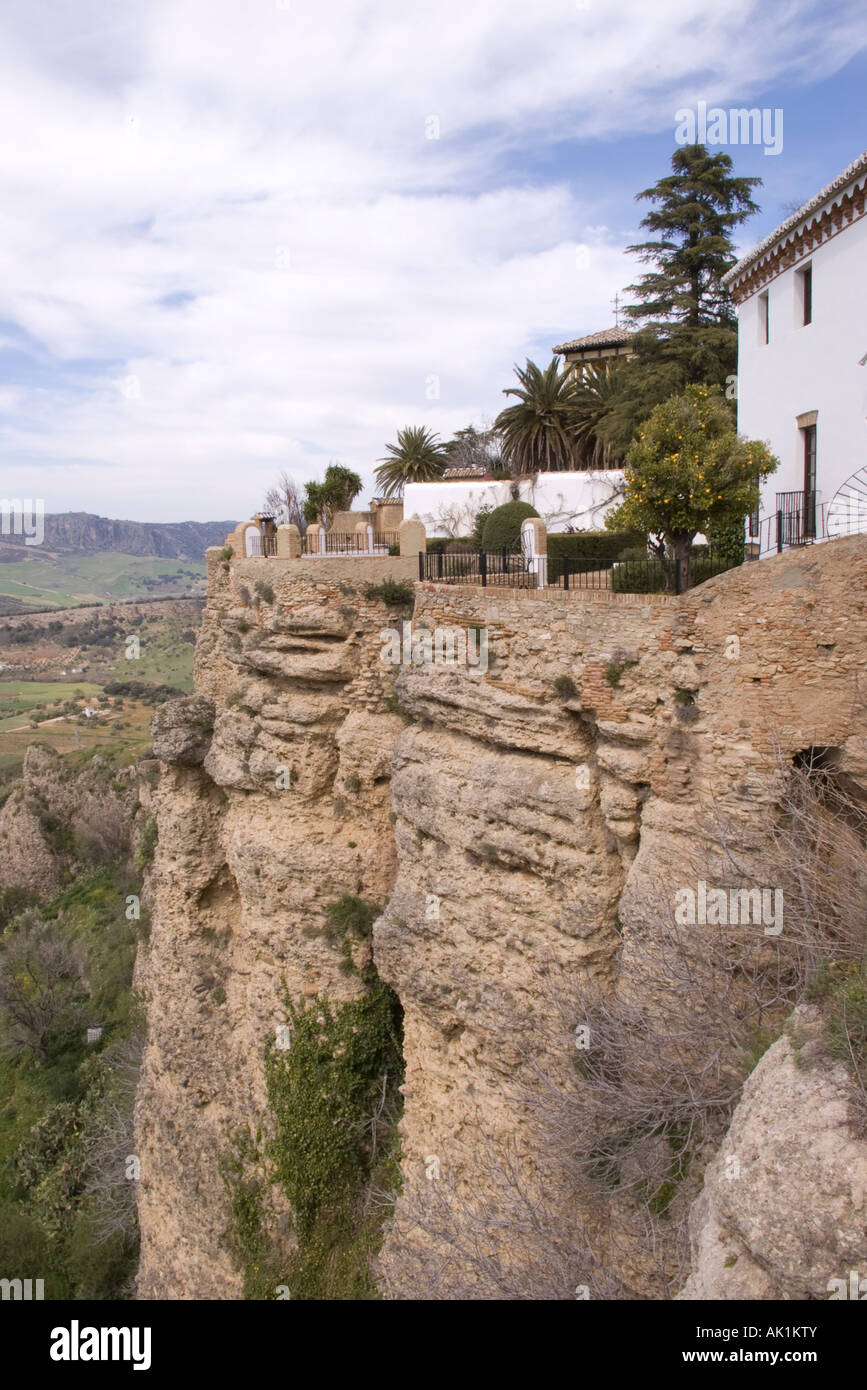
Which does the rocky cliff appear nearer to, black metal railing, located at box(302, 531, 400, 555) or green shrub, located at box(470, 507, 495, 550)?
black metal railing, located at box(302, 531, 400, 555)

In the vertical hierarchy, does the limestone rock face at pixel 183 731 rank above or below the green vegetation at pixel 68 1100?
above

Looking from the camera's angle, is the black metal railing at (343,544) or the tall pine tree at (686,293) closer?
the black metal railing at (343,544)

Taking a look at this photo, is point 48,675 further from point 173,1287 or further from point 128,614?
point 173,1287

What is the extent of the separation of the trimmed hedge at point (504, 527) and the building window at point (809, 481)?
4.77m

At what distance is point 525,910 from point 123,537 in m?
143

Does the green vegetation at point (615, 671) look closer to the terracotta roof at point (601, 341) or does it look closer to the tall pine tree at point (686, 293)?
the tall pine tree at point (686, 293)

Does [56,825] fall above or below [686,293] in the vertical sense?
below

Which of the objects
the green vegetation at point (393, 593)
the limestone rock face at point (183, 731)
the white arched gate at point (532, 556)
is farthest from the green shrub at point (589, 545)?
the limestone rock face at point (183, 731)

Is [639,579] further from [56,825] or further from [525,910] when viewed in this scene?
[56,825]

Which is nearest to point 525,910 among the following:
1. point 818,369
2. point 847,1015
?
point 847,1015

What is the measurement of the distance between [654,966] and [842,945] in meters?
2.04

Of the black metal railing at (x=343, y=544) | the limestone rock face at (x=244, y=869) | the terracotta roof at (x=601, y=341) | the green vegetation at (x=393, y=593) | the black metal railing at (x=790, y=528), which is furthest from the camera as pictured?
the terracotta roof at (x=601, y=341)

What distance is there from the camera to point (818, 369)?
1334 cm

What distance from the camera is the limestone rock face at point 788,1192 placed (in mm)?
5504
